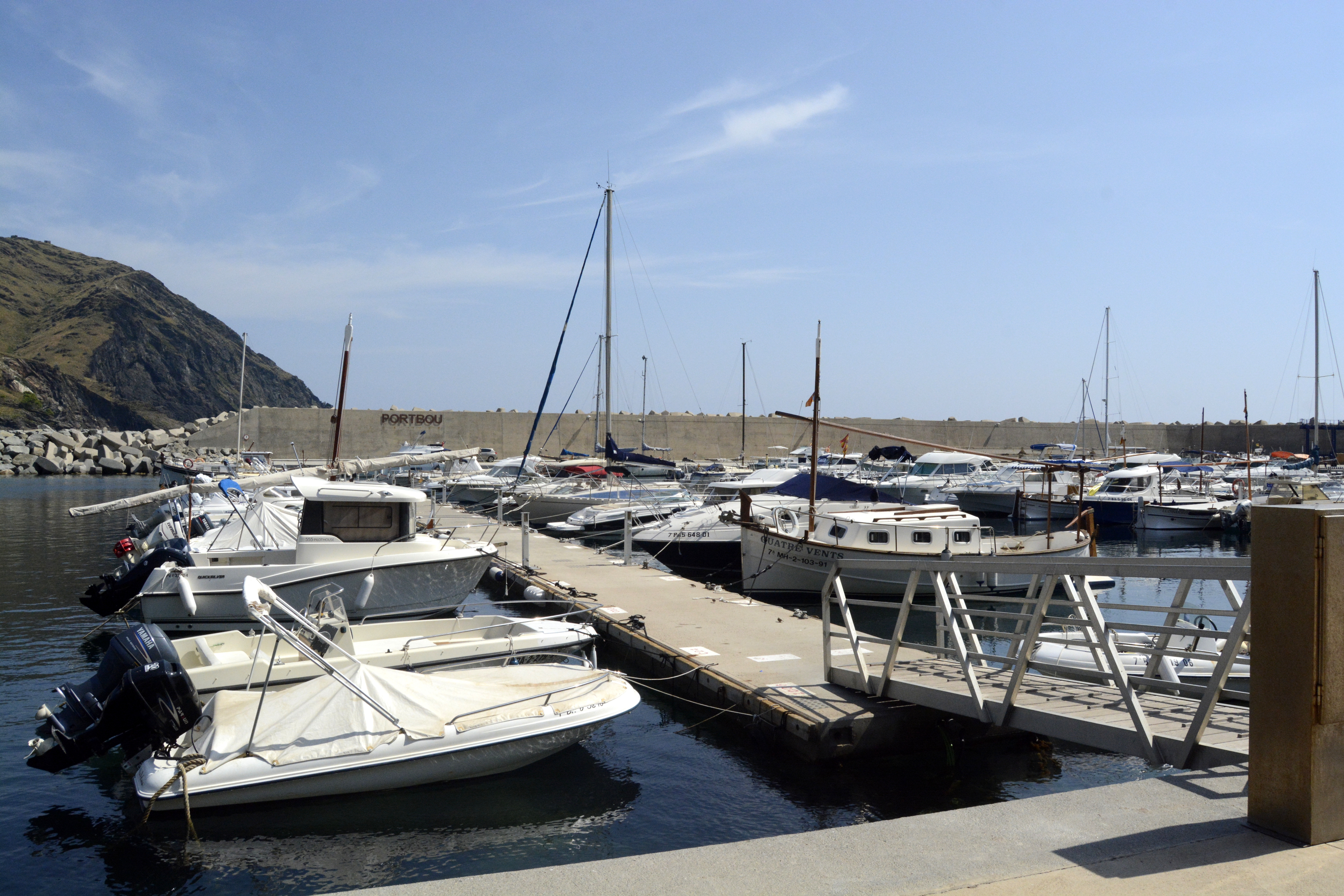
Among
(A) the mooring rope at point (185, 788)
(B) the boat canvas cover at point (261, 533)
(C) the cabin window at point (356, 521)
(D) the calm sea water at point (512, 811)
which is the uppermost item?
(C) the cabin window at point (356, 521)

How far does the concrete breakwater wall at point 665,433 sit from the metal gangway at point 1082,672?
54302 mm

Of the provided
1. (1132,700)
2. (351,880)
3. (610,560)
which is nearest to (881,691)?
(1132,700)

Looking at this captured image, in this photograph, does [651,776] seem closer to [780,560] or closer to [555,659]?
[555,659]

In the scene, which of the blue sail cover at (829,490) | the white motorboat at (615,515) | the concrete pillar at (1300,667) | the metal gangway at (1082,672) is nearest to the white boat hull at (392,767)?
the metal gangway at (1082,672)

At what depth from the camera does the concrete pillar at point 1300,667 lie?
4160 millimetres

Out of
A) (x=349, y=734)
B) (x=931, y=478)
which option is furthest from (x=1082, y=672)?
(x=931, y=478)

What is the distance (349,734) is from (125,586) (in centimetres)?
1088

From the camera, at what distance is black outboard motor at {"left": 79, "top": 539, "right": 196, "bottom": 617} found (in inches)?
660

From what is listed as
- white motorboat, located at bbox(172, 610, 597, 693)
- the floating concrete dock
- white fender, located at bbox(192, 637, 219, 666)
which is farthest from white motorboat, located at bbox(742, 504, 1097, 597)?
white fender, located at bbox(192, 637, 219, 666)

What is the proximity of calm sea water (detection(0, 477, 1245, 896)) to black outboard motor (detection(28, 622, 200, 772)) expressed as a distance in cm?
76

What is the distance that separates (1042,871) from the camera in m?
4.21

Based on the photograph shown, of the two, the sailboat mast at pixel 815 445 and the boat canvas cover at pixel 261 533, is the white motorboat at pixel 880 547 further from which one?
the boat canvas cover at pixel 261 533

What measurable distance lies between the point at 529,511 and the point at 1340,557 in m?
33.3

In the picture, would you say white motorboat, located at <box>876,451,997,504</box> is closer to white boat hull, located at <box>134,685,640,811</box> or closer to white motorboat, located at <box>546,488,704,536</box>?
white motorboat, located at <box>546,488,704,536</box>
